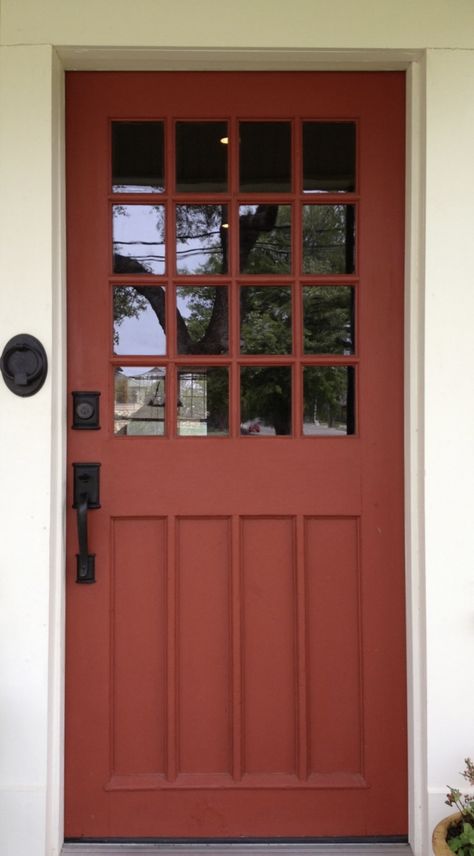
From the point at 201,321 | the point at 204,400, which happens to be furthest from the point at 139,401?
the point at 201,321

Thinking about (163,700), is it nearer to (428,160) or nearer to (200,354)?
(200,354)

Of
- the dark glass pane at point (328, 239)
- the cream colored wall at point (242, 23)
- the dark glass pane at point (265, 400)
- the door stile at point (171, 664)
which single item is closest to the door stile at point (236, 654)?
the door stile at point (171, 664)

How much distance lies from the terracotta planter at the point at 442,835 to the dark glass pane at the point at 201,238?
5.68 ft

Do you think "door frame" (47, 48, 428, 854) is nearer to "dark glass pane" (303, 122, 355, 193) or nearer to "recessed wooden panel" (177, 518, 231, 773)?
"dark glass pane" (303, 122, 355, 193)

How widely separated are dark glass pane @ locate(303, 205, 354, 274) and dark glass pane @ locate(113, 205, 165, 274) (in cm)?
47

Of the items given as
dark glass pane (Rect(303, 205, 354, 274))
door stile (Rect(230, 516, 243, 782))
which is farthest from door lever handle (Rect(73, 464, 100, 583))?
dark glass pane (Rect(303, 205, 354, 274))

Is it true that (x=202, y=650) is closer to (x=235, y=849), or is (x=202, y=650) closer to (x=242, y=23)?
(x=235, y=849)

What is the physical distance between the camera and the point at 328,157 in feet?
7.06

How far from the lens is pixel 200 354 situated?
216 centimetres

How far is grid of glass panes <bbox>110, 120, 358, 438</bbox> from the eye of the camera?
2.15 metres

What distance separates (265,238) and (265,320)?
265 mm

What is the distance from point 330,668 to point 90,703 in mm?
772

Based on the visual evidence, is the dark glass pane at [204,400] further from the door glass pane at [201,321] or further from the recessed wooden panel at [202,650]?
the recessed wooden panel at [202,650]

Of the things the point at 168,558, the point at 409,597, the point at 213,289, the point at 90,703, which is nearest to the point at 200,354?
the point at 213,289
